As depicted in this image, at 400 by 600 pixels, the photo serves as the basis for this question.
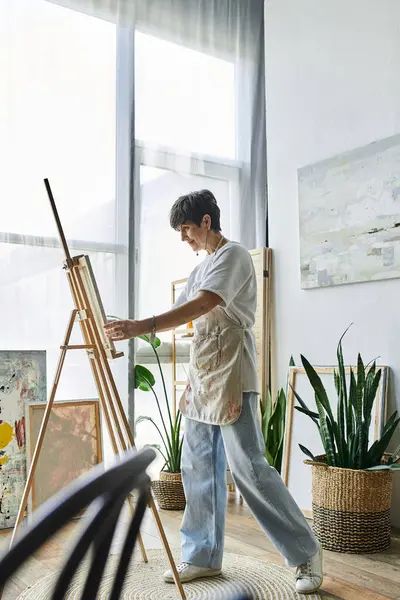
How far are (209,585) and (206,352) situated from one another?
829 mm

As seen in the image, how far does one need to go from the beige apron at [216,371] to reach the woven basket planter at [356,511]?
77cm

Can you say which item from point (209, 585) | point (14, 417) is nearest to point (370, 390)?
point (209, 585)

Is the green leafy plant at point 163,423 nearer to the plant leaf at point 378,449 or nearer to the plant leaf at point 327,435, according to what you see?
the plant leaf at point 327,435

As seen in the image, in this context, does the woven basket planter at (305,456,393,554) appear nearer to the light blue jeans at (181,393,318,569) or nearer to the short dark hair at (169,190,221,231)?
the light blue jeans at (181,393,318,569)

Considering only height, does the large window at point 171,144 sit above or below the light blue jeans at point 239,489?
above

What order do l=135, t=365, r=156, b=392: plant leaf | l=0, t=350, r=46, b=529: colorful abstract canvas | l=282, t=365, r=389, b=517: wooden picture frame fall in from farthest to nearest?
l=135, t=365, r=156, b=392: plant leaf, l=282, t=365, r=389, b=517: wooden picture frame, l=0, t=350, r=46, b=529: colorful abstract canvas

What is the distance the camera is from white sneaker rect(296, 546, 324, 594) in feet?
7.23

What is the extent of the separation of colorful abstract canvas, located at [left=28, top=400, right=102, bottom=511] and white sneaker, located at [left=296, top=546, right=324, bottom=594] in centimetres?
139

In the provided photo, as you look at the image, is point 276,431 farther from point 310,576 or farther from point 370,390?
point 310,576

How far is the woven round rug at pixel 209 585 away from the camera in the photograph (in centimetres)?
222

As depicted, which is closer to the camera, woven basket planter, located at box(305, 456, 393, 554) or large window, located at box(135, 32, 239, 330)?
woven basket planter, located at box(305, 456, 393, 554)

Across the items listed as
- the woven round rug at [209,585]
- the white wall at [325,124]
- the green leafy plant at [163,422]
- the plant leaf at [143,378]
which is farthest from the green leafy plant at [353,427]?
the plant leaf at [143,378]

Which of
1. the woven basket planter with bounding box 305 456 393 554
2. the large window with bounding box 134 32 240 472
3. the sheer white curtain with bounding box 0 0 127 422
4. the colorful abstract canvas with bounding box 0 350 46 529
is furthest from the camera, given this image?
the large window with bounding box 134 32 240 472

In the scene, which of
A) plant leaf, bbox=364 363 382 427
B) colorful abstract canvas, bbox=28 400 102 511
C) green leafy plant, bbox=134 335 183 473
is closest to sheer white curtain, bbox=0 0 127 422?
green leafy plant, bbox=134 335 183 473
